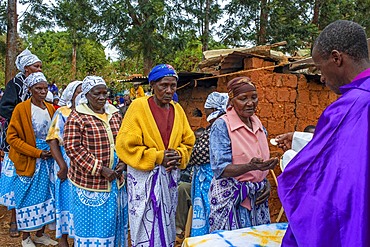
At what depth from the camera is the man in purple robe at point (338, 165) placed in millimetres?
1451

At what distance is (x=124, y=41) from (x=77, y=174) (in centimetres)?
872

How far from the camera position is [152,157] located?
311 cm

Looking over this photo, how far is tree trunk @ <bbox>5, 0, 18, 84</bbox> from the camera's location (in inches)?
390

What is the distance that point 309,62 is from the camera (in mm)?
4914

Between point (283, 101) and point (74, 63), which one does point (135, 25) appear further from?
point (74, 63)

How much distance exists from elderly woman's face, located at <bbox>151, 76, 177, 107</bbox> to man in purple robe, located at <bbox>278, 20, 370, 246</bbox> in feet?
5.19

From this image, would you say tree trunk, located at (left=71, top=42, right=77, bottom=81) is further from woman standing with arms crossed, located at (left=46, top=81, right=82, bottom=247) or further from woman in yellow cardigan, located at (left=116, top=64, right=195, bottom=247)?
woman in yellow cardigan, located at (left=116, top=64, right=195, bottom=247)

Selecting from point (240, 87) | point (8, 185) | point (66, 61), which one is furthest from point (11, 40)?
point (66, 61)

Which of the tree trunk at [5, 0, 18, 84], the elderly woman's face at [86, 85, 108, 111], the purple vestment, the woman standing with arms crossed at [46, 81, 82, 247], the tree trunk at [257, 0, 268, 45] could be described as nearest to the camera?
the purple vestment

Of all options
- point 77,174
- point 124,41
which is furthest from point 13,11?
point 77,174

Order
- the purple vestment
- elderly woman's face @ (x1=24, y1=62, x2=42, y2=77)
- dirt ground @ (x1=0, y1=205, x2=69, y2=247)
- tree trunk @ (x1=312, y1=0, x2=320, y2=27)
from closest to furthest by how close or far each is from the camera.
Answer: the purple vestment < elderly woman's face @ (x1=24, y1=62, x2=42, y2=77) < dirt ground @ (x1=0, y1=205, x2=69, y2=247) < tree trunk @ (x1=312, y1=0, x2=320, y2=27)

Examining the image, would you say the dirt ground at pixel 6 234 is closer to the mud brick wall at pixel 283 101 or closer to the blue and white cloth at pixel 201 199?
the blue and white cloth at pixel 201 199

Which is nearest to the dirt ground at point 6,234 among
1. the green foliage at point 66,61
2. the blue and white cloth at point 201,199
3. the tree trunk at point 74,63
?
the blue and white cloth at point 201,199

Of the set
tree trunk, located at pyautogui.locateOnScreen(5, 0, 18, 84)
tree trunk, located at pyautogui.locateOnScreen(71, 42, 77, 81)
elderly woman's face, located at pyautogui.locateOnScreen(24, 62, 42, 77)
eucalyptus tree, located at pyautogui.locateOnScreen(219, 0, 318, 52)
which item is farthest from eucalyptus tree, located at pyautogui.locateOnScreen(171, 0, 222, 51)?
tree trunk, located at pyautogui.locateOnScreen(71, 42, 77, 81)
